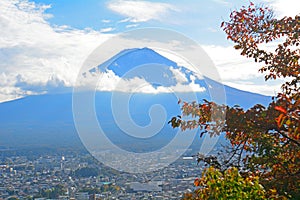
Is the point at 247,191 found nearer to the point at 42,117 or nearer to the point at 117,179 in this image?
the point at 117,179

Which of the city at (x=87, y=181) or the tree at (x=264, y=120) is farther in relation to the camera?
the city at (x=87, y=181)

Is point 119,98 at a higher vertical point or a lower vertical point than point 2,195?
higher

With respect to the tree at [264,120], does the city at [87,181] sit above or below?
below

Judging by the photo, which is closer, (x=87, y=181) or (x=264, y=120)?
(x=264, y=120)

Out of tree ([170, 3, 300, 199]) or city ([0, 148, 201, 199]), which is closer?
tree ([170, 3, 300, 199])

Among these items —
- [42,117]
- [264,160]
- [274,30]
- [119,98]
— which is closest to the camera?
[264,160]

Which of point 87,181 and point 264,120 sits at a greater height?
point 264,120

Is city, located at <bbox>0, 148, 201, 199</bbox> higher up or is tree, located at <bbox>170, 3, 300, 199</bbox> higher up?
tree, located at <bbox>170, 3, 300, 199</bbox>

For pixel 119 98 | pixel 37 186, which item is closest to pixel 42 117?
pixel 37 186
